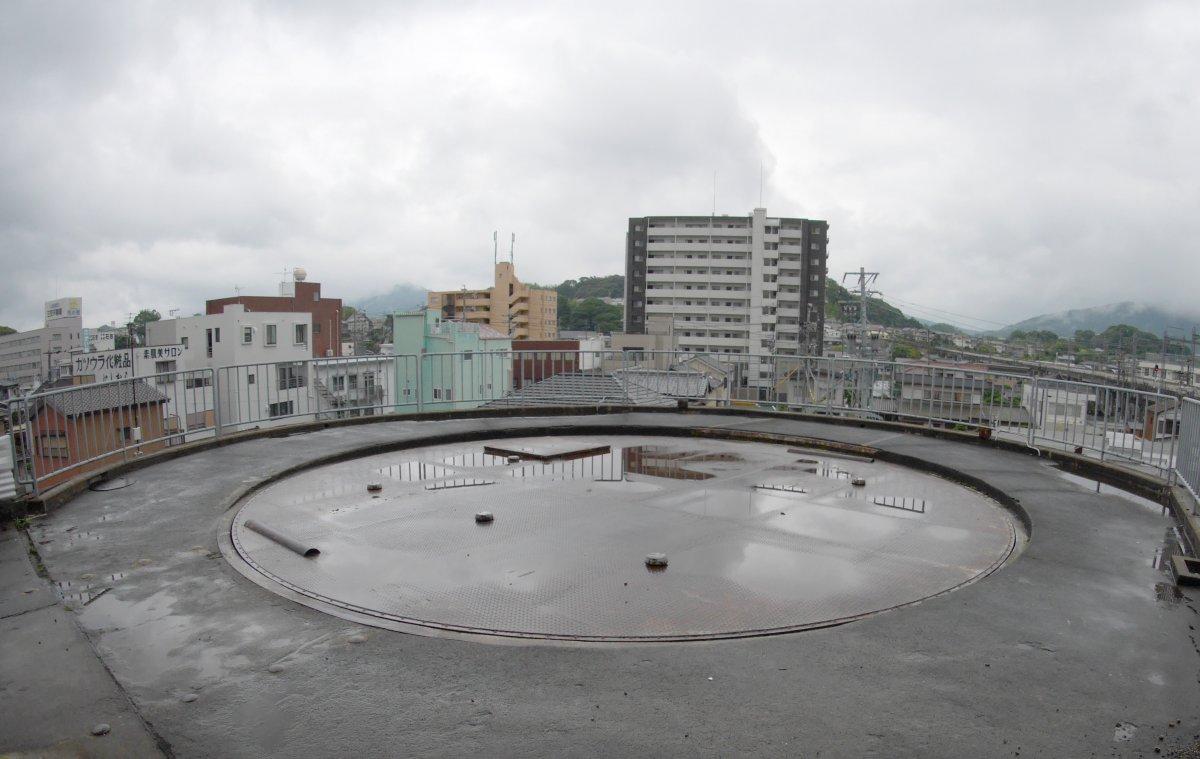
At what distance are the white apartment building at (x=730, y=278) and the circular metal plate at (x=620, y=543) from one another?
270 ft

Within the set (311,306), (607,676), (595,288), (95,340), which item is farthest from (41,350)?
(595,288)

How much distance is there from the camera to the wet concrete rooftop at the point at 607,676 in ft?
9.66

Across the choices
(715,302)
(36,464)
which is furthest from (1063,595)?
(715,302)

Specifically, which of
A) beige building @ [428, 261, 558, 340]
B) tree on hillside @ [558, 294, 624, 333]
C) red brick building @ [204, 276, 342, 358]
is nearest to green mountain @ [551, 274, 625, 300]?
tree on hillside @ [558, 294, 624, 333]

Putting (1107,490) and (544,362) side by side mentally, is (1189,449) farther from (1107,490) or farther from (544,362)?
(544,362)

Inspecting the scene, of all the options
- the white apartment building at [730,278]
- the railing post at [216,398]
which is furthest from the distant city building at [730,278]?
the railing post at [216,398]

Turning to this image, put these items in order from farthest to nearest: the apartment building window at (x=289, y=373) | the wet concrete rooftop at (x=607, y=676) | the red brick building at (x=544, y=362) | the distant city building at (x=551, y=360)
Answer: the distant city building at (x=551, y=360) → the red brick building at (x=544, y=362) → the apartment building window at (x=289, y=373) → the wet concrete rooftop at (x=607, y=676)

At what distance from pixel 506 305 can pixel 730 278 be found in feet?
108

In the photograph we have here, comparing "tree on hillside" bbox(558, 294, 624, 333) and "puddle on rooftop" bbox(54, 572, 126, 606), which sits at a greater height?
"tree on hillside" bbox(558, 294, 624, 333)

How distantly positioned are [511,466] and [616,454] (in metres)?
1.59

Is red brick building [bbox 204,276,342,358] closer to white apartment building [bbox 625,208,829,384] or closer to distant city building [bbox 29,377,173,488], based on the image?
distant city building [bbox 29,377,173,488]

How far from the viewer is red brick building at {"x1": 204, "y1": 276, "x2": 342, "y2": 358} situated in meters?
48.5

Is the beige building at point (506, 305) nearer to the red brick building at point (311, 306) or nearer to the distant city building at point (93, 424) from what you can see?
the red brick building at point (311, 306)

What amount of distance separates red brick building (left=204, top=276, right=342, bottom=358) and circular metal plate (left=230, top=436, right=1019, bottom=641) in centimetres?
4303
